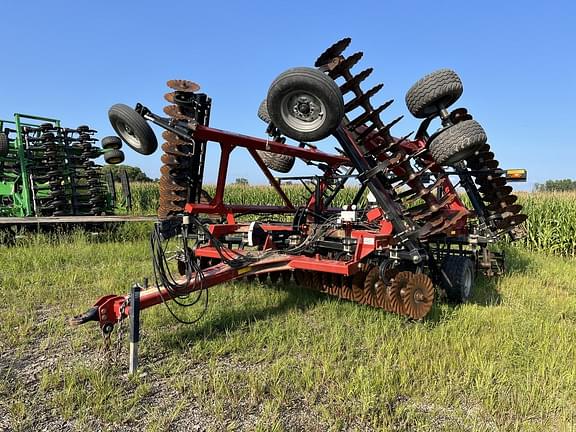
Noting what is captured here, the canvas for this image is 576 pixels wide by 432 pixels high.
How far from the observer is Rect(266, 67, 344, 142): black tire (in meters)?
3.49

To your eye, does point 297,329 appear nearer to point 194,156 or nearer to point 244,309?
point 244,309

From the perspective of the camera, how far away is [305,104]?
3.73 meters

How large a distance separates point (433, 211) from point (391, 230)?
0.51 m

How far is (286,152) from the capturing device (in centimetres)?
539

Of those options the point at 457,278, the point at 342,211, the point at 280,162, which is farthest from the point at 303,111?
the point at 280,162

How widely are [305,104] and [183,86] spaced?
173 centimetres

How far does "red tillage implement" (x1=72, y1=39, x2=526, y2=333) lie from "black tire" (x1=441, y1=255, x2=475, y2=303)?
12 mm

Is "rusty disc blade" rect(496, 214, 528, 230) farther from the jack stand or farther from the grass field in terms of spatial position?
the jack stand

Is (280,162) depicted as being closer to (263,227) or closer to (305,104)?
(263,227)

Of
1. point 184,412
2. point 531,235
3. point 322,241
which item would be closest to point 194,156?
point 322,241

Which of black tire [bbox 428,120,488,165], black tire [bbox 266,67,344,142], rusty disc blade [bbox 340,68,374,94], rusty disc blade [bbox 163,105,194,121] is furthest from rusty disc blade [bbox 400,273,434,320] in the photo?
rusty disc blade [bbox 163,105,194,121]

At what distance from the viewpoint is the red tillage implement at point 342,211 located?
3.68 meters

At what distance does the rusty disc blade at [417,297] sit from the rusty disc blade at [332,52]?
2.28 meters

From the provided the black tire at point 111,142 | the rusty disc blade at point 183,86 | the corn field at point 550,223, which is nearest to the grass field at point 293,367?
the rusty disc blade at point 183,86
